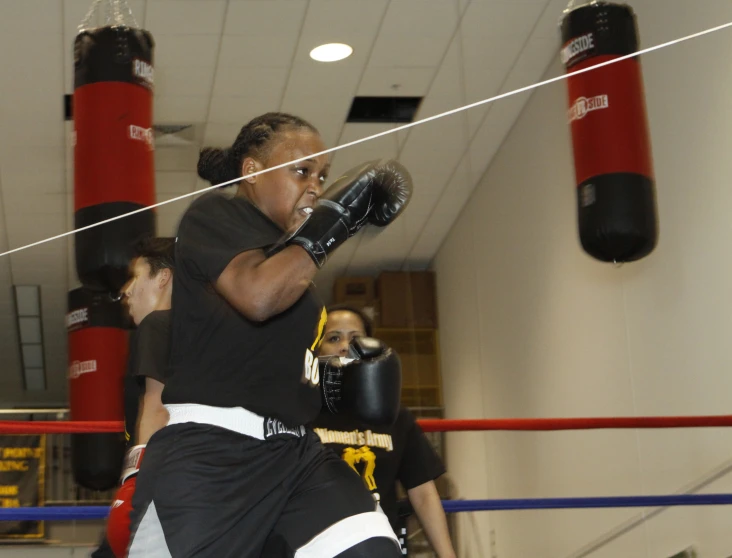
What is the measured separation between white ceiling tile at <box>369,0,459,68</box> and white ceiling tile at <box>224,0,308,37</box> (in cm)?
Answer: 39

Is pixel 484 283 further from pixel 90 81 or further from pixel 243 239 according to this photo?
pixel 243 239

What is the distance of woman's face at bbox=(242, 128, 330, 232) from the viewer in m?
1.53

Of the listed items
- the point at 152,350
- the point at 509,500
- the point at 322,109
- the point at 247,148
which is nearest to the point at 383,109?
the point at 322,109

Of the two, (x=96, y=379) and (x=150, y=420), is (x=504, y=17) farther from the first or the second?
(x=150, y=420)

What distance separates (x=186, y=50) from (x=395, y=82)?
3.42 ft

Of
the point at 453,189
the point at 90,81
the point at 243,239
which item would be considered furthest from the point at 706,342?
the point at 453,189

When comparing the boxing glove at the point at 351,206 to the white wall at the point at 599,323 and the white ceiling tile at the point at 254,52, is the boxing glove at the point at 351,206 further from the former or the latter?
the white ceiling tile at the point at 254,52

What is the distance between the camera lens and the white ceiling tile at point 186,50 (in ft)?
14.9

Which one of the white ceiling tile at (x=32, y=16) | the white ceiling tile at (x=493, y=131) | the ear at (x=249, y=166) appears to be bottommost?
the ear at (x=249, y=166)

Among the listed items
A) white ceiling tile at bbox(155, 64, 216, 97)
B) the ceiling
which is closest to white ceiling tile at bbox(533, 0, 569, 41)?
the ceiling

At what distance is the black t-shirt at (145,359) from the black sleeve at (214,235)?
1.39 ft

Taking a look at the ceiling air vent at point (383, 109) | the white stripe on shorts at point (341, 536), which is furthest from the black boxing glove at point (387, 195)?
the ceiling air vent at point (383, 109)

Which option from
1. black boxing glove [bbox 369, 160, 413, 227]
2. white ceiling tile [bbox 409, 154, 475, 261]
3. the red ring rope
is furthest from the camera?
white ceiling tile [bbox 409, 154, 475, 261]

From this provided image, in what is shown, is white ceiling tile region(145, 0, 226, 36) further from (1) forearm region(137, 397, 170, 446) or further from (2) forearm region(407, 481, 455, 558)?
(1) forearm region(137, 397, 170, 446)
